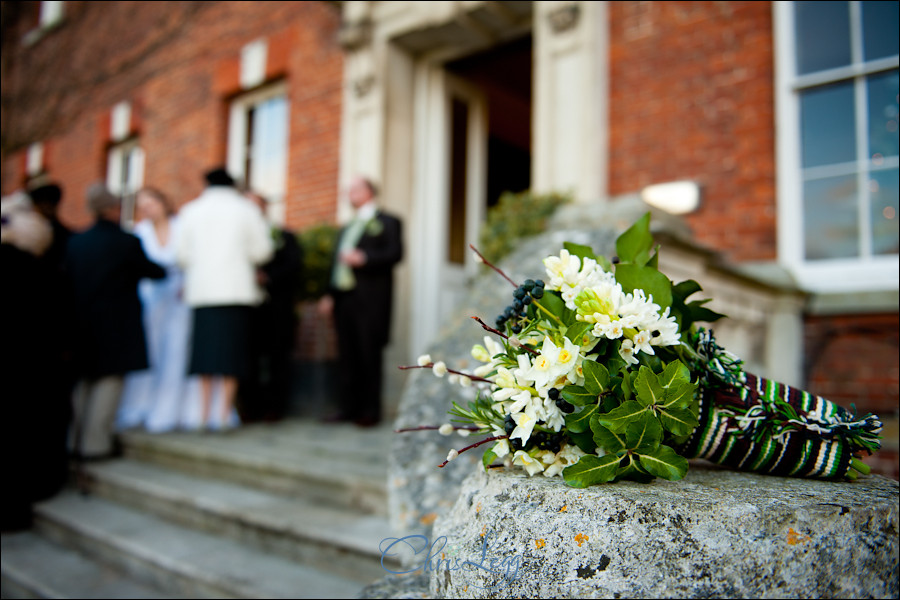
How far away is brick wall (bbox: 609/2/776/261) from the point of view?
3.42 metres

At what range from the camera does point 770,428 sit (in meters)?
1.28

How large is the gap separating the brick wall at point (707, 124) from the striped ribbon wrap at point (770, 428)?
7.97 feet

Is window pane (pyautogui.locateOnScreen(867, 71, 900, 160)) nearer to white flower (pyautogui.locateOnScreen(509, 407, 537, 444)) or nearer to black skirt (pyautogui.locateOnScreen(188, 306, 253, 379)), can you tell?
white flower (pyautogui.locateOnScreen(509, 407, 537, 444))

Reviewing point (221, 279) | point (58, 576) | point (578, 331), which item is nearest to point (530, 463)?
point (578, 331)

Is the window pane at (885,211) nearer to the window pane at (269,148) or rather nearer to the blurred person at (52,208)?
the blurred person at (52,208)

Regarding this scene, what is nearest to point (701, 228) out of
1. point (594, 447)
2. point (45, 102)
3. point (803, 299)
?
point (803, 299)

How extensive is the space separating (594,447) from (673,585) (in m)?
0.28

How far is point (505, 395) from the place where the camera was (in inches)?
47.7

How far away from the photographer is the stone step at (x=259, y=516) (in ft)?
7.59

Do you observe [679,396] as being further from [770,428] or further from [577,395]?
[770,428]

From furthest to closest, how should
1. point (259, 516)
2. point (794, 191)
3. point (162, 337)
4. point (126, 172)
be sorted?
point (126, 172)
point (162, 337)
point (794, 191)
point (259, 516)

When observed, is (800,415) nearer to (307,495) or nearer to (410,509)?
(410,509)

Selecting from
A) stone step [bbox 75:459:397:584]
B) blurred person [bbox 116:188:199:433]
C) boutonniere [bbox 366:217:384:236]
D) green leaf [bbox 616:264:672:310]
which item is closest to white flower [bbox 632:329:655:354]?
green leaf [bbox 616:264:672:310]

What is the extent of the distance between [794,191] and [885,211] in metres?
0.96
